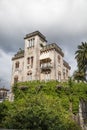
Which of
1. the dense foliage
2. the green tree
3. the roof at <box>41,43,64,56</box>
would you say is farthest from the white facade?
the dense foliage

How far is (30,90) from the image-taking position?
33031 millimetres

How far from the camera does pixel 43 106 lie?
78.7ft

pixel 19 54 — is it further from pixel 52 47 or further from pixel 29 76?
pixel 52 47

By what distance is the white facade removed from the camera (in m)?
46.4

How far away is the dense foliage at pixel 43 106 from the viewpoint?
2202 centimetres

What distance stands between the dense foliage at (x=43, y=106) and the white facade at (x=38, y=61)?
12.5 meters

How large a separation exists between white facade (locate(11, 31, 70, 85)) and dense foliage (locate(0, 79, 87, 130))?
494 inches

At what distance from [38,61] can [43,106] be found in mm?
24125

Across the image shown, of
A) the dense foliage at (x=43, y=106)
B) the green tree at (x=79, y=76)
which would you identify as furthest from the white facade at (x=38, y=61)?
the dense foliage at (x=43, y=106)

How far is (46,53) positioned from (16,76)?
28.2ft

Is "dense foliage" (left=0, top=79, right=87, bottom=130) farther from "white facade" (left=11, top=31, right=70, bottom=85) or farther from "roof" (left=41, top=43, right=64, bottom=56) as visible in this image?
"roof" (left=41, top=43, right=64, bottom=56)

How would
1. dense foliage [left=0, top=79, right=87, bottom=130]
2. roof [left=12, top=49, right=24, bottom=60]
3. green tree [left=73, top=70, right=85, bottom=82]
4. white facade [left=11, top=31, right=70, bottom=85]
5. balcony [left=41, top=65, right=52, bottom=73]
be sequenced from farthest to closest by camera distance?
1. roof [left=12, top=49, right=24, bottom=60]
2. white facade [left=11, top=31, right=70, bottom=85]
3. balcony [left=41, top=65, right=52, bottom=73]
4. green tree [left=73, top=70, right=85, bottom=82]
5. dense foliage [left=0, top=79, right=87, bottom=130]

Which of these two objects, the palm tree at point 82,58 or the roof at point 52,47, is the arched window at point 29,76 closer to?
the roof at point 52,47

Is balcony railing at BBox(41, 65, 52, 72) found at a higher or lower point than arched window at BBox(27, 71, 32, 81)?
higher
